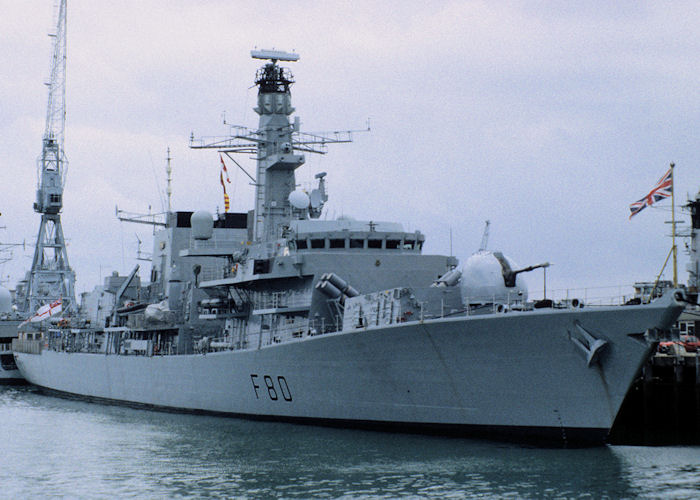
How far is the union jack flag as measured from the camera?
17750mm

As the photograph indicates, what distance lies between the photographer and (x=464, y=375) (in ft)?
54.6

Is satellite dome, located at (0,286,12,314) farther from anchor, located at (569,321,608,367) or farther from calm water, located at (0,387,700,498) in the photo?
anchor, located at (569,321,608,367)

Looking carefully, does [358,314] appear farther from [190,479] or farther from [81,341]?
[81,341]

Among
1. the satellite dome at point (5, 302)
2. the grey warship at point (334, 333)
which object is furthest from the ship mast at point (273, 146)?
the satellite dome at point (5, 302)

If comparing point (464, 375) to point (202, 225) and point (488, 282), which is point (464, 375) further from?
point (202, 225)

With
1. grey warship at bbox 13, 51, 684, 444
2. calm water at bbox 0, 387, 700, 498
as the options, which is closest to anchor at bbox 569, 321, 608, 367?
grey warship at bbox 13, 51, 684, 444

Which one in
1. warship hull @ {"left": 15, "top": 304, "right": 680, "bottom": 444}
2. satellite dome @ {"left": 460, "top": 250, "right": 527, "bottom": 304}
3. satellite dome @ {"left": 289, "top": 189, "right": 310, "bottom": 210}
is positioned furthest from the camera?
satellite dome @ {"left": 289, "top": 189, "right": 310, "bottom": 210}

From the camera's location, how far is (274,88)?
1054 inches

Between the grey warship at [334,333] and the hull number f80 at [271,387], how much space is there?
0.04 metres

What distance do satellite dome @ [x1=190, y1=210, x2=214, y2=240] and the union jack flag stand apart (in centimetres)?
1386

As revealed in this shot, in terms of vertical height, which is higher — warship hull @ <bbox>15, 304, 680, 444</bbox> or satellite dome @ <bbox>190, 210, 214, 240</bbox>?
satellite dome @ <bbox>190, 210, 214, 240</bbox>

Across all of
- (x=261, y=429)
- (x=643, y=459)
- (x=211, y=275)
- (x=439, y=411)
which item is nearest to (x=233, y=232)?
(x=211, y=275)

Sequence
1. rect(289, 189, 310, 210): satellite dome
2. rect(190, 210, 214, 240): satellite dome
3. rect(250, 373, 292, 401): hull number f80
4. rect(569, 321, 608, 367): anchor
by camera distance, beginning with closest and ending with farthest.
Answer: rect(569, 321, 608, 367): anchor
rect(250, 373, 292, 401): hull number f80
rect(289, 189, 310, 210): satellite dome
rect(190, 210, 214, 240): satellite dome

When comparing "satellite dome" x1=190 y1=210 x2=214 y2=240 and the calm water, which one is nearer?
the calm water
